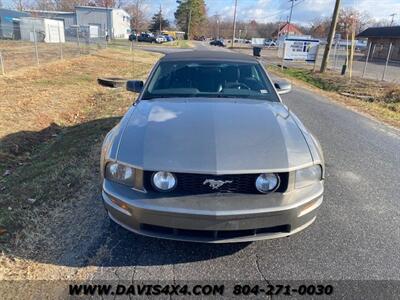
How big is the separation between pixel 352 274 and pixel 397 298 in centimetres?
33

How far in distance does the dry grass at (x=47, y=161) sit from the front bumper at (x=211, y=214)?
30.5 inches

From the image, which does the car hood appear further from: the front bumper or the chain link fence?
the chain link fence

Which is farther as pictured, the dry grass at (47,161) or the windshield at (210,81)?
the windshield at (210,81)

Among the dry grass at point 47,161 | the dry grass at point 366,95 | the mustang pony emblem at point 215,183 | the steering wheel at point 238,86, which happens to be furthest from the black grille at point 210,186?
the dry grass at point 366,95

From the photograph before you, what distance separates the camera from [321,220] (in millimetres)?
3395

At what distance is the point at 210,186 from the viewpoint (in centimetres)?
245

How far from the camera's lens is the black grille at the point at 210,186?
2.44 metres

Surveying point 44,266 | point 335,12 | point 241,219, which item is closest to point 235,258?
point 241,219

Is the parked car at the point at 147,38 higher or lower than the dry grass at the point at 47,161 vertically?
higher

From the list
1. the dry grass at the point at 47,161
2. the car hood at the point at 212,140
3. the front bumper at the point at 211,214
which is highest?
the car hood at the point at 212,140

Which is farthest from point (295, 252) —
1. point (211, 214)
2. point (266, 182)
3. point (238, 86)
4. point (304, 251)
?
point (238, 86)

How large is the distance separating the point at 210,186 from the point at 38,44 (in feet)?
94.6

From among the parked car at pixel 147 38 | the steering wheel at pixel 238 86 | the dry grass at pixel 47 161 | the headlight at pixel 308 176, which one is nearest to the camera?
the headlight at pixel 308 176

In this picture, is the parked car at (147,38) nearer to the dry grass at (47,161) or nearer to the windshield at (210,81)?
the dry grass at (47,161)
